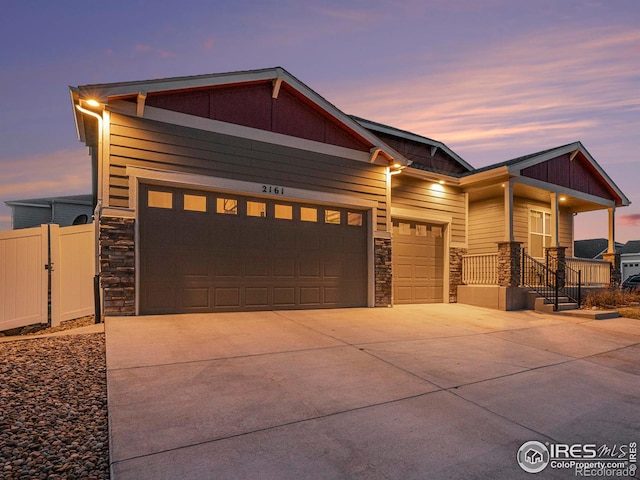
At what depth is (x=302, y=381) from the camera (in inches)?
162

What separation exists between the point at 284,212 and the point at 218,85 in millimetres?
3387

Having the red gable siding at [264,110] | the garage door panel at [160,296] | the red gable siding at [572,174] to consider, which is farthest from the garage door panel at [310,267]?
the red gable siding at [572,174]

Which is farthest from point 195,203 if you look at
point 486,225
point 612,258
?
point 612,258

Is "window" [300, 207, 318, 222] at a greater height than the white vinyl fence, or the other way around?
"window" [300, 207, 318, 222]

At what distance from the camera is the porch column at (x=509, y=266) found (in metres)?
11.3

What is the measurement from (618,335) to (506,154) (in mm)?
68659

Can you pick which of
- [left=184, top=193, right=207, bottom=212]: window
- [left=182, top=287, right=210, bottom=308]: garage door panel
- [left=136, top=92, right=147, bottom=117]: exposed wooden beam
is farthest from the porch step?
[left=136, top=92, right=147, bottom=117]: exposed wooden beam

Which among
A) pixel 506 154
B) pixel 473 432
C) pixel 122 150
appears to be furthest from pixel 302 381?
pixel 506 154

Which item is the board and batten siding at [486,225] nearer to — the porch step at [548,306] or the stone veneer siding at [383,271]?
the porch step at [548,306]

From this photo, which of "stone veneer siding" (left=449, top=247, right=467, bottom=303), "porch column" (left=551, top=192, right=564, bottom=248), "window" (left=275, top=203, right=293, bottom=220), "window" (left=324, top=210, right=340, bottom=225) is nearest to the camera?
"window" (left=275, top=203, right=293, bottom=220)

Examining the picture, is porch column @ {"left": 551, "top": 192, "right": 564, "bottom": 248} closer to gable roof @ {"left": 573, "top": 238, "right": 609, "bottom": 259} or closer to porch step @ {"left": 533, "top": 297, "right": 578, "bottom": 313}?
porch step @ {"left": 533, "top": 297, "right": 578, "bottom": 313}

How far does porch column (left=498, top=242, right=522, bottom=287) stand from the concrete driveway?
4341 mm

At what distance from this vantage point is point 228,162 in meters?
8.48

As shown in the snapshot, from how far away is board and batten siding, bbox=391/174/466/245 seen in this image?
11852 mm
